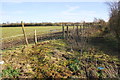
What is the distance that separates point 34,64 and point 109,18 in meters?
10.8

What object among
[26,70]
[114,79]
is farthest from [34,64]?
[114,79]

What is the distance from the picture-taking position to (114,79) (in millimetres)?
5242

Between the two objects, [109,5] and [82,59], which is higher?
[109,5]

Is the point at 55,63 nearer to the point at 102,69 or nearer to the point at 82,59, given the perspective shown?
the point at 82,59

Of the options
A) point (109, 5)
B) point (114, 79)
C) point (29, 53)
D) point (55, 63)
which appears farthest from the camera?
point (109, 5)

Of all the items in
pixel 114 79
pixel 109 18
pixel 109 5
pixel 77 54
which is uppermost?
pixel 109 5

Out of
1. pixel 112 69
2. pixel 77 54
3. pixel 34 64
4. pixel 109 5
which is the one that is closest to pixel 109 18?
pixel 109 5

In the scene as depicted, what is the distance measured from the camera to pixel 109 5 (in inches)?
535

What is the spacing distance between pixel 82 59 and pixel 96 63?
803 millimetres

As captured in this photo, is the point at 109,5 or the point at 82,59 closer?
the point at 82,59

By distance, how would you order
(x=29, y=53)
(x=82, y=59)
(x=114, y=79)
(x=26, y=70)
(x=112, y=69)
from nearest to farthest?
(x=114, y=79) → (x=26, y=70) → (x=112, y=69) → (x=82, y=59) → (x=29, y=53)

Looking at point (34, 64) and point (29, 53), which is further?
point (29, 53)

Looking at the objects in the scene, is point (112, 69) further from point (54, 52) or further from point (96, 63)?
point (54, 52)

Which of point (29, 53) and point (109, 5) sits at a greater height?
point (109, 5)
